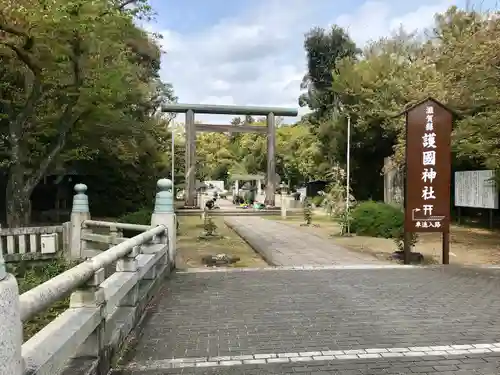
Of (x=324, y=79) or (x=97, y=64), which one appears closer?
(x=97, y=64)

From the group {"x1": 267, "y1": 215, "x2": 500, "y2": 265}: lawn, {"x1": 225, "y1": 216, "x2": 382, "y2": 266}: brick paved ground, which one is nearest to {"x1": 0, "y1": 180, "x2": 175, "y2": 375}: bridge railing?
{"x1": 225, "y1": 216, "x2": 382, "y2": 266}: brick paved ground

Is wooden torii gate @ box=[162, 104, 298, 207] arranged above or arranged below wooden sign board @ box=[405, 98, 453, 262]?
above

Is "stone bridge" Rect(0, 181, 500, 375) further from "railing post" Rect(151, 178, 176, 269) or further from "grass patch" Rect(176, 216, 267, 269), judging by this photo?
"grass patch" Rect(176, 216, 267, 269)

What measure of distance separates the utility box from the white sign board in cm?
1260

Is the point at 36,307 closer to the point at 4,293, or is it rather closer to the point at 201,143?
the point at 4,293

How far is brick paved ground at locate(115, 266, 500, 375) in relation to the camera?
396 cm

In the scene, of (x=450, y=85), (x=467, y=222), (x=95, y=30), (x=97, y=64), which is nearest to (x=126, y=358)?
(x=95, y=30)

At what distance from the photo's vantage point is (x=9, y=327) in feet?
5.93

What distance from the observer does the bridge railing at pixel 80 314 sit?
1851mm

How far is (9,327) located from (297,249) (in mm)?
10283

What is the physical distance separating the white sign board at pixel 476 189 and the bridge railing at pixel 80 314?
12.5 m

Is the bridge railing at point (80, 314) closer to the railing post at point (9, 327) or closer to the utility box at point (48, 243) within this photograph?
the railing post at point (9, 327)

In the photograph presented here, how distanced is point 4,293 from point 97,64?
10.2 metres

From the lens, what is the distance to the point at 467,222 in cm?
1920
